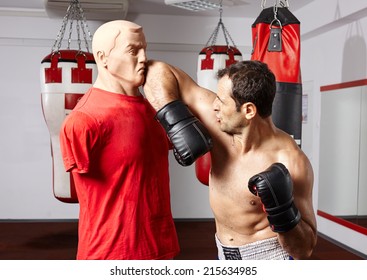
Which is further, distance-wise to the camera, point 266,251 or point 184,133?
point 266,251

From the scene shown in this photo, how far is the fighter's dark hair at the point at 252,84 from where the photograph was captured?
1767 mm

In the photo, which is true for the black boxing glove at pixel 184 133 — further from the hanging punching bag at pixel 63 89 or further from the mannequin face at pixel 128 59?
the hanging punching bag at pixel 63 89

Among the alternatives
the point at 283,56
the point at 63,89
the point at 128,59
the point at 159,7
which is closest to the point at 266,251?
the point at 128,59

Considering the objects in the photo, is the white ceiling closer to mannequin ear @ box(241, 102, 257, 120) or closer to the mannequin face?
the mannequin face

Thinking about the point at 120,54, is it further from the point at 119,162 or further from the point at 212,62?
the point at 212,62

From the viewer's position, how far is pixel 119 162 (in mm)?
1896

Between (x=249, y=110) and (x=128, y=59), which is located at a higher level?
(x=128, y=59)

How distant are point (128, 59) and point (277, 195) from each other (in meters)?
0.80

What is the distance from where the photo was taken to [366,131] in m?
5.16

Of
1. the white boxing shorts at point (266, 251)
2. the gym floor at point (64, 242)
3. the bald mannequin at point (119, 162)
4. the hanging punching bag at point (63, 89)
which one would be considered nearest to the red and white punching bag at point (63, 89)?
the hanging punching bag at point (63, 89)

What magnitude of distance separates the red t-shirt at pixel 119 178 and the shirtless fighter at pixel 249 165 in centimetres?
16

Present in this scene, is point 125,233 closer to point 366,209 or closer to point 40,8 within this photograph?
point 366,209

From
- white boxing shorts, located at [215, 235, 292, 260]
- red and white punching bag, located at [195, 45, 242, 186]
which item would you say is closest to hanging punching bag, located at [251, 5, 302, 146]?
white boxing shorts, located at [215, 235, 292, 260]

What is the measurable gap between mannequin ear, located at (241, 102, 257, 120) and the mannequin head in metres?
0.44
